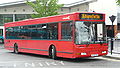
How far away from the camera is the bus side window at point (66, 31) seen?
15.6 m

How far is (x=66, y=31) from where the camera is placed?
15.9m

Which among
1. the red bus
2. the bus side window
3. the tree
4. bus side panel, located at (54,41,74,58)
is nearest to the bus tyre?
the red bus

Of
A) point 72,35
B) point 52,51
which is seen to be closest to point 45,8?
point 52,51

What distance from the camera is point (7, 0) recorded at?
52812 millimetres

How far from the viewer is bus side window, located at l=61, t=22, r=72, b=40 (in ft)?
51.1

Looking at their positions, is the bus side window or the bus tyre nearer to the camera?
the bus side window

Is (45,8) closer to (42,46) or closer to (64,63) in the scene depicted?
(42,46)

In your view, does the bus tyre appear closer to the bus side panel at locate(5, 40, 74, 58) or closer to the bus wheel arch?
the bus wheel arch

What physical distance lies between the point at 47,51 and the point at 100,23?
413 centimetres

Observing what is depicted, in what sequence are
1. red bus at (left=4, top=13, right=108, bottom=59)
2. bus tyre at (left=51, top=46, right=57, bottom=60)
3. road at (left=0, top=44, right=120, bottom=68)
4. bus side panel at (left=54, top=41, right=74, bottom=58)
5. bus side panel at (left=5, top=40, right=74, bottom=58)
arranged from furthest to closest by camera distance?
bus tyre at (left=51, top=46, right=57, bottom=60) → bus side panel at (left=5, top=40, right=74, bottom=58) → bus side panel at (left=54, top=41, right=74, bottom=58) → red bus at (left=4, top=13, right=108, bottom=59) → road at (left=0, top=44, right=120, bottom=68)

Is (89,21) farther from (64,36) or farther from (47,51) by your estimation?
(47,51)

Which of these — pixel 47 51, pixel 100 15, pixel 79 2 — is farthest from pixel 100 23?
pixel 79 2

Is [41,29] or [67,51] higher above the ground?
[41,29]

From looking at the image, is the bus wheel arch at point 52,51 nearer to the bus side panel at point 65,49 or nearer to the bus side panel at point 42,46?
the bus side panel at point 42,46
